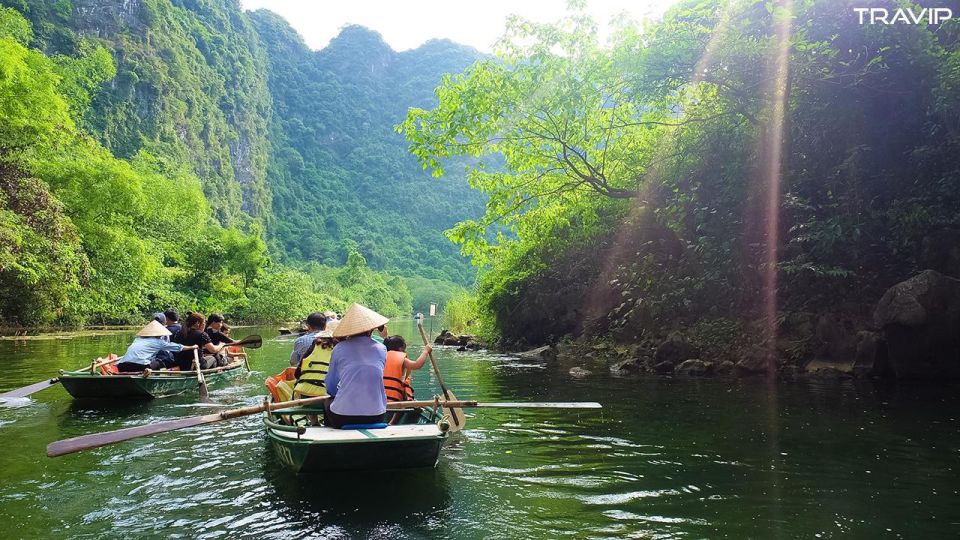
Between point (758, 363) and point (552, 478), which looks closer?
point (552, 478)

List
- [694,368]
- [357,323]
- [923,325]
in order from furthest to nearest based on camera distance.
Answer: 1. [694,368]
2. [923,325]
3. [357,323]

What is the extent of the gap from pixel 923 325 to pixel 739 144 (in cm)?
534

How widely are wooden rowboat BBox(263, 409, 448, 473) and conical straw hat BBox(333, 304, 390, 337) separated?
89 cm

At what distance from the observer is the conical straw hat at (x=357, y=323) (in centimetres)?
589

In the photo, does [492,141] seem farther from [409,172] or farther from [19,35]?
[409,172]

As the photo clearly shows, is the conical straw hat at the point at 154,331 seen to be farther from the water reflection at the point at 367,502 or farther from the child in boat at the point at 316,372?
the water reflection at the point at 367,502


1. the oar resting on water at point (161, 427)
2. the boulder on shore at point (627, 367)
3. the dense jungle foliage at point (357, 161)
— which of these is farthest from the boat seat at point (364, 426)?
the dense jungle foliage at point (357, 161)

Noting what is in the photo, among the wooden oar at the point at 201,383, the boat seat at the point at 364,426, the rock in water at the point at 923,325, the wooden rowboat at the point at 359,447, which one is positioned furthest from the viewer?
the rock in water at the point at 923,325

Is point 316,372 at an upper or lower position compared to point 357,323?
lower

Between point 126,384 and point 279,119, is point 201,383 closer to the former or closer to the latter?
point 126,384

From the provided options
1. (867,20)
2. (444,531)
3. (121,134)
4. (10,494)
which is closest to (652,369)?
(867,20)

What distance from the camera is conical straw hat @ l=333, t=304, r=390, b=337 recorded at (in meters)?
5.89

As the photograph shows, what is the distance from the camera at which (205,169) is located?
276 ft

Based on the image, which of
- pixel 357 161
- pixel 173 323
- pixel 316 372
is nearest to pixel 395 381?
pixel 316 372
